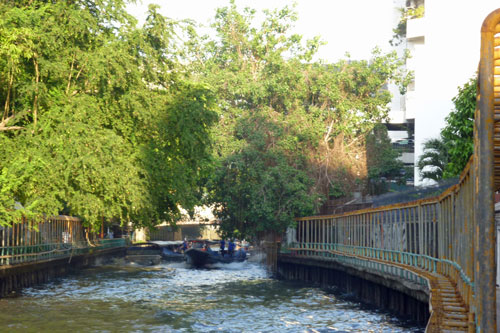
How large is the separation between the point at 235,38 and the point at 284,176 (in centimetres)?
1264

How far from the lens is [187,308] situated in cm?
2767

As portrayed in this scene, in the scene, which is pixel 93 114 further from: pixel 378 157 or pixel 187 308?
pixel 378 157

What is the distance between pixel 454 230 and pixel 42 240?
28.8m

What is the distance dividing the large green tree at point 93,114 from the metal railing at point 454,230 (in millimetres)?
8157

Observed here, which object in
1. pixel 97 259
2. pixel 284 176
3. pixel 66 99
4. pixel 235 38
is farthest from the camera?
pixel 97 259

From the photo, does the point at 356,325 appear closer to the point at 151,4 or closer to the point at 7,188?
the point at 7,188

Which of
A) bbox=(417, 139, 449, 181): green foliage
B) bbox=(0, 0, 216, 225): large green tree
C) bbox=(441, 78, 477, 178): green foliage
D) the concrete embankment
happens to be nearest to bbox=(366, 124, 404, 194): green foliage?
the concrete embankment

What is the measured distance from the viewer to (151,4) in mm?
26984

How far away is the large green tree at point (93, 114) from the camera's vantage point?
23703mm

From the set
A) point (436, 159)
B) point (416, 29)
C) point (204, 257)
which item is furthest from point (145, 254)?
point (436, 159)

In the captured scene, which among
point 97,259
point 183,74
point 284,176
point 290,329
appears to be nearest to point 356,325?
point 290,329

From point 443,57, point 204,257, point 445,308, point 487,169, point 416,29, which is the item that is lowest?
point 204,257

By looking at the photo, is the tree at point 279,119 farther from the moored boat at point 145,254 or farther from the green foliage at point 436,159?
the moored boat at point 145,254

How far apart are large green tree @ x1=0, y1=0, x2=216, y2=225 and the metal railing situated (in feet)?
26.8
